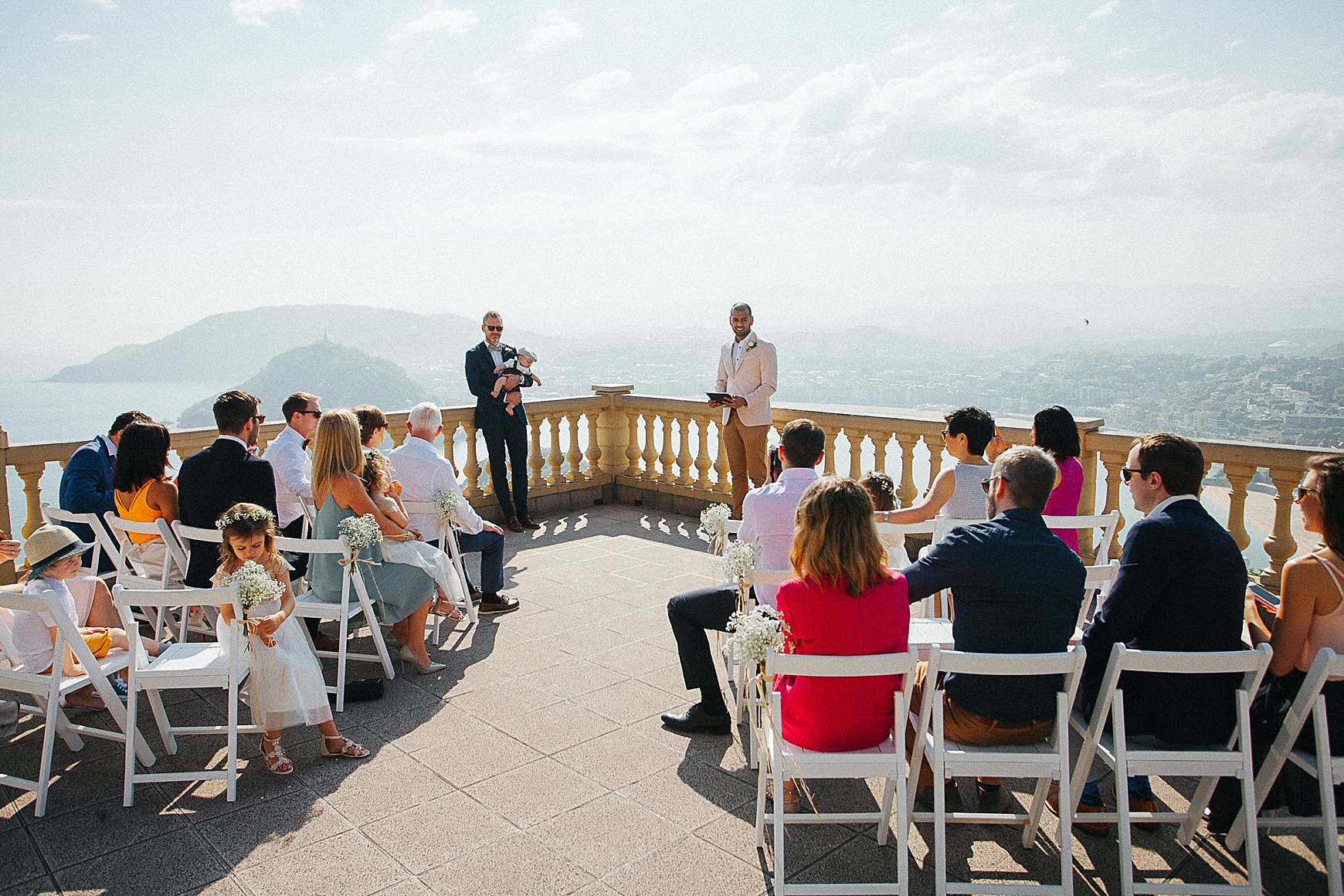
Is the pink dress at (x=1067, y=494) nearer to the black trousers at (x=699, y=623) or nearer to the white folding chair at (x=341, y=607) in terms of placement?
the black trousers at (x=699, y=623)

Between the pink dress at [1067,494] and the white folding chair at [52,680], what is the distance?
4506 millimetres

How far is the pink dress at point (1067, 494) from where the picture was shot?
471 cm

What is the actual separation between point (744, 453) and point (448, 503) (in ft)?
11.5

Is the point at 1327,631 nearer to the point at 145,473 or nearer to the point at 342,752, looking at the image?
the point at 342,752

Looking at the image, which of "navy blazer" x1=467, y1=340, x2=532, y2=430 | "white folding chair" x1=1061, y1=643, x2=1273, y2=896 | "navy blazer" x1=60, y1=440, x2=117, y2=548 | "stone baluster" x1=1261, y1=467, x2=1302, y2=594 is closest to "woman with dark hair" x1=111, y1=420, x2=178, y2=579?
"navy blazer" x1=60, y1=440, x2=117, y2=548

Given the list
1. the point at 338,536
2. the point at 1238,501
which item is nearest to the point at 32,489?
the point at 338,536

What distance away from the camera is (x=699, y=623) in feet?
14.1

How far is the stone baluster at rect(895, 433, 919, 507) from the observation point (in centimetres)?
747

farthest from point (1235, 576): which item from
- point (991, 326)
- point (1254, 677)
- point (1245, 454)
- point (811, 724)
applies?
point (991, 326)

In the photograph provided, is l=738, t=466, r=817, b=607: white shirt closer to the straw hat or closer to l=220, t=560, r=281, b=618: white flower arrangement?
l=220, t=560, r=281, b=618: white flower arrangement

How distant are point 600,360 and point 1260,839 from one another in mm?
13429

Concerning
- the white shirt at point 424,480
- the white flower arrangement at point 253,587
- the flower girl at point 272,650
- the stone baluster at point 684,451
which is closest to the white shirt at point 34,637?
the flower girl at point 272,650

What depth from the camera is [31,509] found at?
645cm

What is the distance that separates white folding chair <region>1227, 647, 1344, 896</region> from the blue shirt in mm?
706
